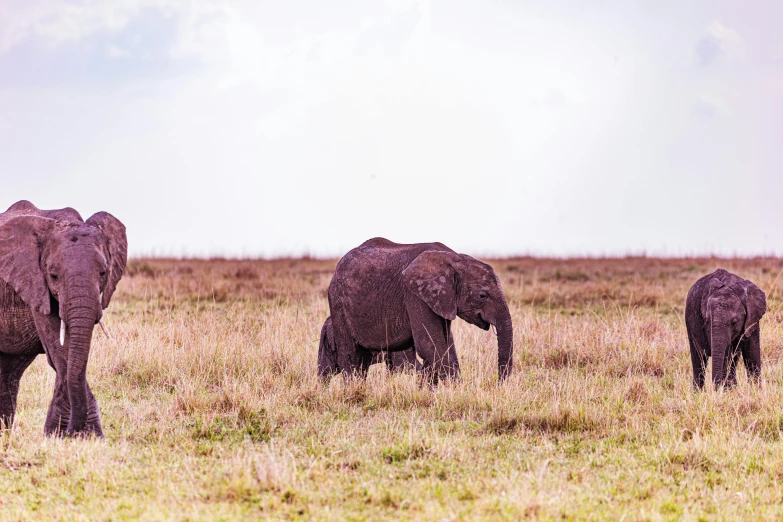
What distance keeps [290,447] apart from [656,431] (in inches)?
143

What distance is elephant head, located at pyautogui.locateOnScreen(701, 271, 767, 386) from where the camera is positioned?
11156 mm

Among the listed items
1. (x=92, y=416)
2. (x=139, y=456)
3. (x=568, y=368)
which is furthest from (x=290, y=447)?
(x=568, y=368)

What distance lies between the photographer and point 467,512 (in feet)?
21.4

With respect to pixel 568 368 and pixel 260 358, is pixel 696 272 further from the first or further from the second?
pixel 260 358

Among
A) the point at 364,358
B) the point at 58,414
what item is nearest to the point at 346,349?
the point at 364,358

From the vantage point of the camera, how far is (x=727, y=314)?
1124cm

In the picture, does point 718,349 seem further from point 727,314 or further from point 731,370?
point 731,370

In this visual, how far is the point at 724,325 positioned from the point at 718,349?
12.5 inches

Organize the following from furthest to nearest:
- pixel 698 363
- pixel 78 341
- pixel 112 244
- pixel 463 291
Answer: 1. pixel 698 363
2. pixel 463 291
3. pixel 112 244
4. pixel 78 341

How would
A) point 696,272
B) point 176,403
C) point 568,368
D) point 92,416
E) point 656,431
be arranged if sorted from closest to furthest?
point 92,416, point 656,431, point 176,403, point 568,368, point 696,272

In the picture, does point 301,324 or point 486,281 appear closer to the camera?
point 486,281

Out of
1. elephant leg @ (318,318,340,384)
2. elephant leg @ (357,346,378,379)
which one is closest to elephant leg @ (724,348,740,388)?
elephant leg @ (357,346,378,379)

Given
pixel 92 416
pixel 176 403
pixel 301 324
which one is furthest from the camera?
pixel 301 324

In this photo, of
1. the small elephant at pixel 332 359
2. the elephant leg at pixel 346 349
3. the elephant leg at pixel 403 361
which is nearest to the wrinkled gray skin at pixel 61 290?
the elephant leg at pixel 346 349
